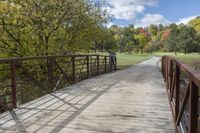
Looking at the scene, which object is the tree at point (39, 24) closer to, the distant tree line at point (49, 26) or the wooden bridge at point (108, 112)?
the distant tree line at point (49, 26)

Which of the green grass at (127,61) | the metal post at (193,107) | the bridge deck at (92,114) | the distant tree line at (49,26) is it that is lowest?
the green grass at (127,61)

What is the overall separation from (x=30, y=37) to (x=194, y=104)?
11.6m

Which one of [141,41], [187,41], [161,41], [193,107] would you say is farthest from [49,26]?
[161,41]

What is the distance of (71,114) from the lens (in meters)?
5.73

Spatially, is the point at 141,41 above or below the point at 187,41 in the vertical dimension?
above

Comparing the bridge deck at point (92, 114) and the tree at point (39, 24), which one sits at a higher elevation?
the tree at point (39, 24)

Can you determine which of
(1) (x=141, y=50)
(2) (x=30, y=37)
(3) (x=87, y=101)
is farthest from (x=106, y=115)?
(1) (x=141, y=50)

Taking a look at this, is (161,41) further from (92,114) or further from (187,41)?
(92,114)

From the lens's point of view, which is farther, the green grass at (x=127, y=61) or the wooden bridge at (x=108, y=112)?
the green grass at (x=127, y=61)

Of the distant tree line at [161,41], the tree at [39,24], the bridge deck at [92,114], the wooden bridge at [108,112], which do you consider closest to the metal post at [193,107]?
the wooden bridge at [108,112]

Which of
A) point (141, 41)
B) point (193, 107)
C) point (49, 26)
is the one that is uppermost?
point (141, 41)

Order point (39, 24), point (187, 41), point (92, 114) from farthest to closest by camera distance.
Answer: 1. point (187, 41)
2. point (39, 24)
3. point (92, 114)

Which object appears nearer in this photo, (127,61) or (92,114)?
(92,114)

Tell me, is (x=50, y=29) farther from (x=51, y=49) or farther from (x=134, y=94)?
(x=134, y=94)
